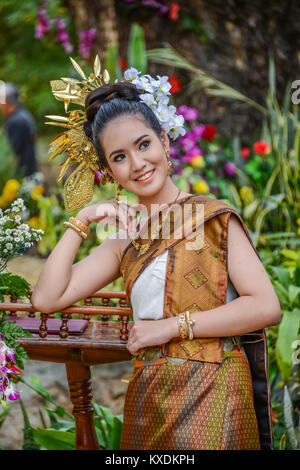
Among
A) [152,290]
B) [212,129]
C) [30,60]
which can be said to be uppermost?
[30,60]

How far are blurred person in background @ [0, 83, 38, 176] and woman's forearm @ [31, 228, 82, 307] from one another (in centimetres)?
511

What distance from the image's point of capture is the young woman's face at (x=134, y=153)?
209 cm

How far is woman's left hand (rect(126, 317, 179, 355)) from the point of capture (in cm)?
200

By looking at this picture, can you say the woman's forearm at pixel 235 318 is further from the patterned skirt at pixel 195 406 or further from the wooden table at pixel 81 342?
the wooden table at pixel 81 342

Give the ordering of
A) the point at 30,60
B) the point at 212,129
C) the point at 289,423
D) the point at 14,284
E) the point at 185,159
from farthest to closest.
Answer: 1. the point at 30,60
2. the point at 212,129
3. the point at 185,159
4. the point at 289,423
5. the point at 14,284

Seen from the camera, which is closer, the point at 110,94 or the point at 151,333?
the point at 151,333

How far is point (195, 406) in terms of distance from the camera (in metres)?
1.98

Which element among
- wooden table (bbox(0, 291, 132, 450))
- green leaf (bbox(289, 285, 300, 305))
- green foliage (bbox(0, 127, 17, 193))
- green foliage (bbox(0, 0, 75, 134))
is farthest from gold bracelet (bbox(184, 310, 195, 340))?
green foliage (bbox(0, 0, 75, 134))

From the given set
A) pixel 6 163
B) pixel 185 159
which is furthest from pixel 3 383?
pixel 6 163

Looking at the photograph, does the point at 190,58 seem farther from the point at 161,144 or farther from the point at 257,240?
the point at 161,144

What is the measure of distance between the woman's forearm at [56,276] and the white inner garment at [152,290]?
0.28 meters

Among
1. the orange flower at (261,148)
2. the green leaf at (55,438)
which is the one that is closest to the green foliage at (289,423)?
the green leaf at (55,438)

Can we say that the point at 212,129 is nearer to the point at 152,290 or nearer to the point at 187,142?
the point at 187,142

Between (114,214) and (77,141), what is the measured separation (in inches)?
12.0
